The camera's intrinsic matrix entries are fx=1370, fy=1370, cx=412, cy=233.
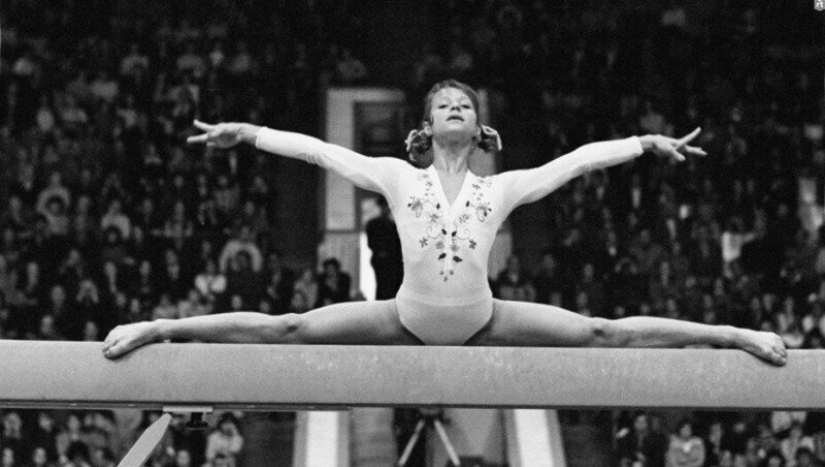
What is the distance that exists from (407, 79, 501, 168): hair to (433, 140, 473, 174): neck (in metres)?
0.11

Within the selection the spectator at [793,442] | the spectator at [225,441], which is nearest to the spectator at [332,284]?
the spectator at [225,441]

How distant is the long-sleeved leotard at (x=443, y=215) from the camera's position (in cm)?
588

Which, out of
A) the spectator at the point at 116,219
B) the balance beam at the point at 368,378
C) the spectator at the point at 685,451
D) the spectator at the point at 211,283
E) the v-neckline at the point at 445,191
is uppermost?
the spectator at the point at 116,219

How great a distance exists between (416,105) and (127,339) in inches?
427

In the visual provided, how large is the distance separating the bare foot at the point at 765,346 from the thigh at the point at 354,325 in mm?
1432

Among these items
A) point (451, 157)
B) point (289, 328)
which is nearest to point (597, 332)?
point (451, 157)

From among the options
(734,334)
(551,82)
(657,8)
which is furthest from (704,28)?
(734,334)

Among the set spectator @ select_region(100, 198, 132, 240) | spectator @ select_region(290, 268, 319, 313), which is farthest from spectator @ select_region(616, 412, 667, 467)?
spectator @ select_region(100, 198, 132, 240)

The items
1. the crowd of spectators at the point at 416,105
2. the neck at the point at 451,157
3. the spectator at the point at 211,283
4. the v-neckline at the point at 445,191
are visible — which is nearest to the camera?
the v-neckline at the point at 445,191

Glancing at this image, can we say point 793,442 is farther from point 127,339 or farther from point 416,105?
point 127,339

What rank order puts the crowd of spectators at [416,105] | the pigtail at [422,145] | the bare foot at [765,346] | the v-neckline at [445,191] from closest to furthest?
the bare foot at [765,346] < the v-neckline at [445,191] < the pigtail at [422,145] < the crowd of spectators at [416,105]

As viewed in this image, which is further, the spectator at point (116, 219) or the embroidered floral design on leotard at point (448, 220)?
the spectator at point (116, 219)

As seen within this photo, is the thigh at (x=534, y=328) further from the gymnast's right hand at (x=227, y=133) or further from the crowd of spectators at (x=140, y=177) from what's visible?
the crowd of spectators at (x=140, y=177)

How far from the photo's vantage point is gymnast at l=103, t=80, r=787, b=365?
584cm
